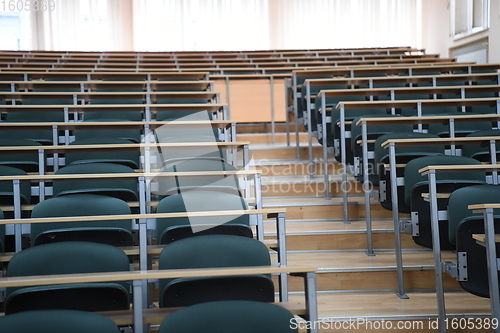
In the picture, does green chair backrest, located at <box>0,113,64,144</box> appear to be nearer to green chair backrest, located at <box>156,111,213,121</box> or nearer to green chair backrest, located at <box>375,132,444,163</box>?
green chair backrest, located at <box>156,111,213,121</box>

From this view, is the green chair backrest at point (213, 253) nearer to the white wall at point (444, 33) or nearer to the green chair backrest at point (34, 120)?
the green chair backrest at point (34, 120)

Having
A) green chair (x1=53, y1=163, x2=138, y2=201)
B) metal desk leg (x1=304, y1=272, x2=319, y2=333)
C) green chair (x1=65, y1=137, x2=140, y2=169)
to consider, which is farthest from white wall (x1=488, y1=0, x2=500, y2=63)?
metal desk leg (x1=304, y1=272, x2=319, y2=333)

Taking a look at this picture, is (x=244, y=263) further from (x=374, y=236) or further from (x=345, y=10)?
(x=345, y=10)

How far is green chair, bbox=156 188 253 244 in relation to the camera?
7.25 feet

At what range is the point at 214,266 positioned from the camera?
1.81 m

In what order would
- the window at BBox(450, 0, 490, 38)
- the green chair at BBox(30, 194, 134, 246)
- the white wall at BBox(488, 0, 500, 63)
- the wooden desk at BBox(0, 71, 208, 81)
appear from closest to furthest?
the green chair at BBox(30, 194, 134, 246) → the wooden desk at BBox(0, 71, 208, 81) → the white wall at BBox(488, 0, 500, 63) → the window at BBox(450, 0, 490, 38)

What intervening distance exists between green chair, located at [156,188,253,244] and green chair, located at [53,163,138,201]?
1.20 ft

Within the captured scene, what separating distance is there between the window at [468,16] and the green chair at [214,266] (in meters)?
4.98

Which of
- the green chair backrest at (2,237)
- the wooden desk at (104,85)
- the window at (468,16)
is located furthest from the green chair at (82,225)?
the window at (468,16)

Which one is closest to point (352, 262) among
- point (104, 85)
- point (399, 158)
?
point (399, 158)

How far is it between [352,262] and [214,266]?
1.16 m

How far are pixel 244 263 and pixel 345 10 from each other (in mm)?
7527

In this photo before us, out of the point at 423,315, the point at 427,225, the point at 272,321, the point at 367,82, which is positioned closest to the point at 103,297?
the point at 272,321

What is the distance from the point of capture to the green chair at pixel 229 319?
1354 mm
